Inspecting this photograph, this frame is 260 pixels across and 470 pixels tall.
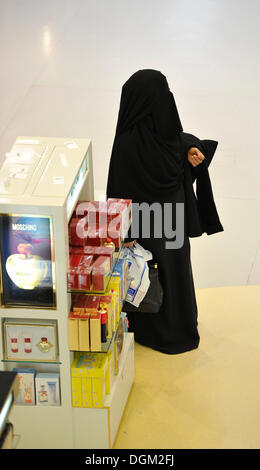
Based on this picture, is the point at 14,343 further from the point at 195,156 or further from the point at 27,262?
the point at 195,156

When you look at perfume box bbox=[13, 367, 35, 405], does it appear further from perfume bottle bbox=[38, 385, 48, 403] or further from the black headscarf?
the black headscarf

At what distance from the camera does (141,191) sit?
4.13m

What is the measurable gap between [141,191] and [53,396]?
1.56m

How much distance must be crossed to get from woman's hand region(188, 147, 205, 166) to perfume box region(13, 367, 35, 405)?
6.15 feet

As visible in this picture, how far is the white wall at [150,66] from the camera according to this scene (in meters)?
6.54

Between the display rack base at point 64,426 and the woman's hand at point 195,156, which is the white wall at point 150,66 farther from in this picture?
the display rack base at point 64,426

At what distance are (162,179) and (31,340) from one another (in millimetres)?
1539

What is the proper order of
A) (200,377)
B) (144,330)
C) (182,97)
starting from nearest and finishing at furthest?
(200,377) < (144,330) < (182,97)

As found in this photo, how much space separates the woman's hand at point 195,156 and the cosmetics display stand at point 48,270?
1089 millimetres

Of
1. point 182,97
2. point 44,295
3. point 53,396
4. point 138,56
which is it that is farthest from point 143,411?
point 138,56

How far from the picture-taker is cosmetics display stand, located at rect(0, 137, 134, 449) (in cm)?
281

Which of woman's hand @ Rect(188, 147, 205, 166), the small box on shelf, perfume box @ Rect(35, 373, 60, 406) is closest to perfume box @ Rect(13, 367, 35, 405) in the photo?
perfume box @ Rect(35, 373, 60, 406)

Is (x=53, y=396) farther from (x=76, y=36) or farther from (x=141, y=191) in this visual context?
(x=76, y=36)
